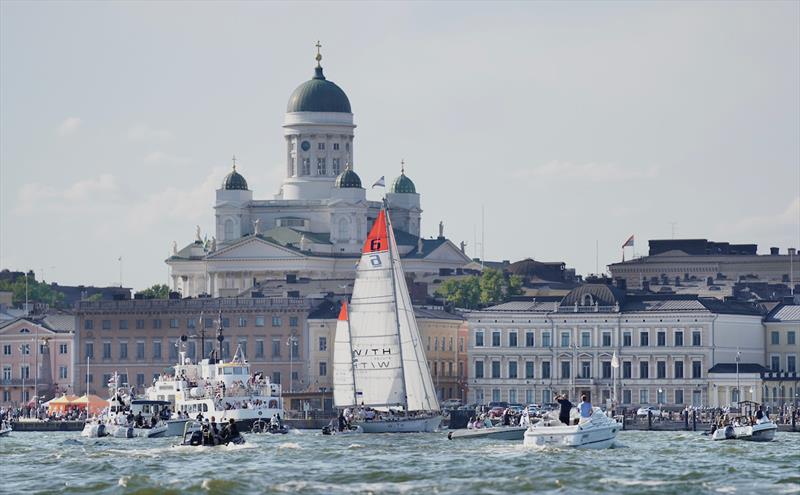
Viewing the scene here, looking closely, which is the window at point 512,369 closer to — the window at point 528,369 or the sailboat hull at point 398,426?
the window at point 528,369

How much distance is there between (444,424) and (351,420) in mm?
22568

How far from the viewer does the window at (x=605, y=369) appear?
19375cm

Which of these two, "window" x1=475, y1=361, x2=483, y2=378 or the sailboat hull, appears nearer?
the sailboat hull

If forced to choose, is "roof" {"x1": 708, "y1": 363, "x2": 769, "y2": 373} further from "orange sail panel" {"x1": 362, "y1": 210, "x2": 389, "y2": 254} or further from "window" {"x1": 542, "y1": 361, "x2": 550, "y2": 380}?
"orange sail panel" {"x1": 362, "y1": 210, "x2": 389, "y2": 254}

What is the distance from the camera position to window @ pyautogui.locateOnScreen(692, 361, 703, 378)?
625 ft

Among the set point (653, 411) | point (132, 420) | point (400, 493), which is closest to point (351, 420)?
point (132, 420)

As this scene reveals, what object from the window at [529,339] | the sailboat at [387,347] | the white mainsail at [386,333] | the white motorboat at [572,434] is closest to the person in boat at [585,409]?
the white motorboat at [572,434]

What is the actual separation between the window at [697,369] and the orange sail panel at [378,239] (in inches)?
2108

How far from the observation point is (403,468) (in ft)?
347

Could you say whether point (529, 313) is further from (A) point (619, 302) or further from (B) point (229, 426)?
(B) point (229, 426)

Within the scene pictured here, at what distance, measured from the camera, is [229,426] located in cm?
11925

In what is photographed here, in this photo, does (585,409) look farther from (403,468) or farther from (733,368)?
(733,368)

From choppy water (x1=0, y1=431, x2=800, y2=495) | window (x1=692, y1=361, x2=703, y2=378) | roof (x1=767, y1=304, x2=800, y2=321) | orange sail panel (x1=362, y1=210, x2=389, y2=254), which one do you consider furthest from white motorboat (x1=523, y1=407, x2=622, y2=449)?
roof (x1=767, y1=304, x2=800, y2=321)

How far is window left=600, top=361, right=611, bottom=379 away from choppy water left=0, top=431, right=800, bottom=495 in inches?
2416
